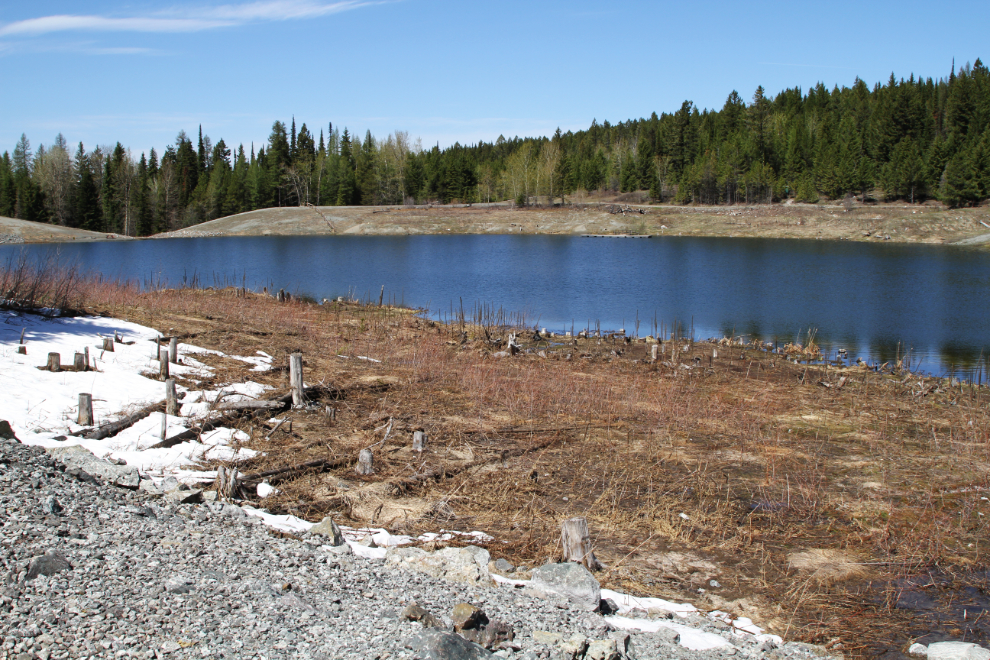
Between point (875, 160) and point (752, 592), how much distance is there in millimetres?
103023

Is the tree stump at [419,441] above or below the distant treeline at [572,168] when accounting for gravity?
below

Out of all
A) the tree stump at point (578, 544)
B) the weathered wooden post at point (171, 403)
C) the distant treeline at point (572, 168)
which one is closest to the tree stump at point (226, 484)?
the weathered wooden post at point (171, 403)

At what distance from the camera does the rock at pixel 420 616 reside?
5.00 m

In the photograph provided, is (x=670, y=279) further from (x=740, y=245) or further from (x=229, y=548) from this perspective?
(x=229, y=548)

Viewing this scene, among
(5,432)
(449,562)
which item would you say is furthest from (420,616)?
(5,432)

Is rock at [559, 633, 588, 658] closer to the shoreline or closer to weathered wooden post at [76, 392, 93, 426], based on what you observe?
weathered wooden post at [76, 392, 93, 426]

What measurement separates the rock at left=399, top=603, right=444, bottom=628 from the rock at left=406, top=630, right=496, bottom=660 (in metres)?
0.25

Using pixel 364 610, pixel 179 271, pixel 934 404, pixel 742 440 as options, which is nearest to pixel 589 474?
pixel 742 440

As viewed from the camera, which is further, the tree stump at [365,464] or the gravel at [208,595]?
the tree stump at [365,464]

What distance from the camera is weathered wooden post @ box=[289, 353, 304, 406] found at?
11.6m

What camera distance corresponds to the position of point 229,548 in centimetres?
607

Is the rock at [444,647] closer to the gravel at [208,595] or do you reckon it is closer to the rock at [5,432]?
the gravel at [208,595]

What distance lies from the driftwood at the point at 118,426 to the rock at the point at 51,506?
10.6 feet

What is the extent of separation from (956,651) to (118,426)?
9.69 m
